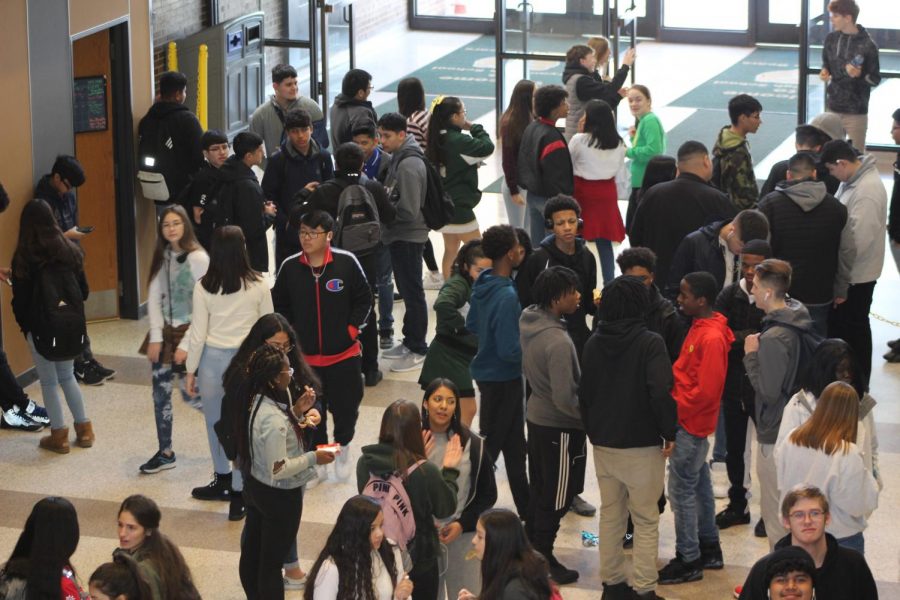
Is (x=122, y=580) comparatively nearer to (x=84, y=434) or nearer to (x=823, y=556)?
(x=823, y=556)

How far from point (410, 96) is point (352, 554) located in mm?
6052

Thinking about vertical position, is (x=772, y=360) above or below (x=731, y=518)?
above

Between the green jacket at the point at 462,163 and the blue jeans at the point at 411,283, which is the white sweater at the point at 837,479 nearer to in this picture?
the blue jeans at the point at 411,283

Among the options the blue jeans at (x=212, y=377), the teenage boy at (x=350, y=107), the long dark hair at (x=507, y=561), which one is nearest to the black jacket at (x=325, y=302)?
the blue jeans at (x=212, y=377)

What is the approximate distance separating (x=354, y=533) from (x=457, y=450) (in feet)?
2.92

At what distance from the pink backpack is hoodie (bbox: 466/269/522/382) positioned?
1609 millimetres

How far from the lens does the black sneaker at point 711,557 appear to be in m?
6.88

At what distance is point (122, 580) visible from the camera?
15.8ft

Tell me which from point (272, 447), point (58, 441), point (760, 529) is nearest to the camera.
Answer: point (272, 447)

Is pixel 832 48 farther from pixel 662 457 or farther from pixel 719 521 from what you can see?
pixel 662 457

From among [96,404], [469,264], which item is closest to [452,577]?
[469,264]

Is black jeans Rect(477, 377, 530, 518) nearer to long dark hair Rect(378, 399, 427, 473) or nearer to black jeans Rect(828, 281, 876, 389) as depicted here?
long dark hair Rect(378, 399, 427, 473)

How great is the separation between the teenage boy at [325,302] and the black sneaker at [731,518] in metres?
2.04

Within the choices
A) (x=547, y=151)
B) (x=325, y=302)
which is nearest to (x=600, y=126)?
(x=547, y=151)
